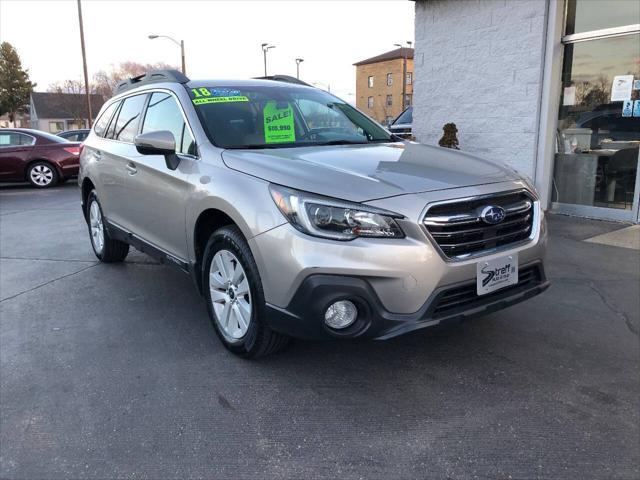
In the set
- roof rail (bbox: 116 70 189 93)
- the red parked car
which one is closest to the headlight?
roof rail (bbox: 116 70 189 93)

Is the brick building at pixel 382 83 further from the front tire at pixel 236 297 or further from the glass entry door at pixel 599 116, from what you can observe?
the front tire at pixel 236 297

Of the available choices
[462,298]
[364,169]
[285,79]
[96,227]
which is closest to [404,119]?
[285,79]

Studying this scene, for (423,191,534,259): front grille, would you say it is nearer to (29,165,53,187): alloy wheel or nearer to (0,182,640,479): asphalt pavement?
(0,182,640,479): asphalt pavement

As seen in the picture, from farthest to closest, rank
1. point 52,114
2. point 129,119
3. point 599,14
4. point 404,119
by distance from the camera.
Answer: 1. point 52,114
2. point 404,119
3. point 599,14
4. point 129,119

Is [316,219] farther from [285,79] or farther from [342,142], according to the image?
[285,79]

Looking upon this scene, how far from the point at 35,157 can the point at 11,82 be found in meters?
63.7

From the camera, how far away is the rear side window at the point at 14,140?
41.8ft

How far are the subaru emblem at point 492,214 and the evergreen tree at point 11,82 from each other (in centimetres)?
7535

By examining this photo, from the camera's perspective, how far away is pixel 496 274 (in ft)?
9.41

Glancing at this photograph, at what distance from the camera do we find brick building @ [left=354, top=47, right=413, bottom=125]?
73.9 meters

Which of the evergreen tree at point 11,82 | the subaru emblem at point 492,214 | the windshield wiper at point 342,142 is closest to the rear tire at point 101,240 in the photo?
the windshield wiper at point 342,142

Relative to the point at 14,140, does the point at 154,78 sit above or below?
above

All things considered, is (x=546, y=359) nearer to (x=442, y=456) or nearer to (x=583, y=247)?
(x=442, y=456)

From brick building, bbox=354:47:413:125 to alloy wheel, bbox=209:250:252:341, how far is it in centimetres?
6996
